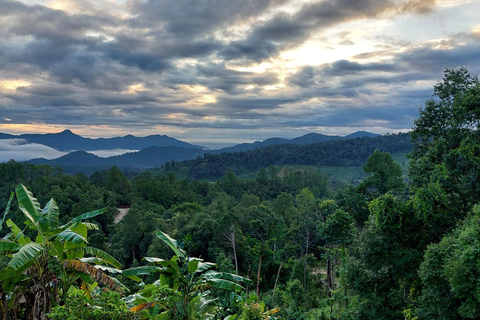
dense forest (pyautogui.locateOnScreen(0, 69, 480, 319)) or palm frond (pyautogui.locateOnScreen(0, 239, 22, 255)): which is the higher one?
palm frond (pyautogui.locateOnScreen(0, 239, 22, 255))

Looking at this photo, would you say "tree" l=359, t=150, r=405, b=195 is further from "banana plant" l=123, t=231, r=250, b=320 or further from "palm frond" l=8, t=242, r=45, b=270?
"palm frond" l=8, t=242, r=45, b=270

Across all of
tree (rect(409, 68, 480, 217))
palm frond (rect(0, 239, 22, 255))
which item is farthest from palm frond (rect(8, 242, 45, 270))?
tree (rect(409, 68, 480, 217))

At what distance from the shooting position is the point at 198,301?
4902mm

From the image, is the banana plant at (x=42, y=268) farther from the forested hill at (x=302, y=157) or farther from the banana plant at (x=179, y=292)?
the forested hill at (x=302, y=157)

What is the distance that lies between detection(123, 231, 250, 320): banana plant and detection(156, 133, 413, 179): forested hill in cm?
10910

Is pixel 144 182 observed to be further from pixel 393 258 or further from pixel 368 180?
pixel 393 258

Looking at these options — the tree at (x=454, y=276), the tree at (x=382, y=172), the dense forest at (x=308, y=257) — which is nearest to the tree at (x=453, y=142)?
the dense forest at (x=308, y=257)

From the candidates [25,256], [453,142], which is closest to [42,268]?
[25,256]

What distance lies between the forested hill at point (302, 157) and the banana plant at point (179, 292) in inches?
4295

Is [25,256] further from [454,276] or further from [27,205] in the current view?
[454,276]

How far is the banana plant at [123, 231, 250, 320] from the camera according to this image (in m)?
4.58

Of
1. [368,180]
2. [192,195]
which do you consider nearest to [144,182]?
[192,195]

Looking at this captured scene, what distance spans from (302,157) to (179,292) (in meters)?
125

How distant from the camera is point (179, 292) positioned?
16.0ft
